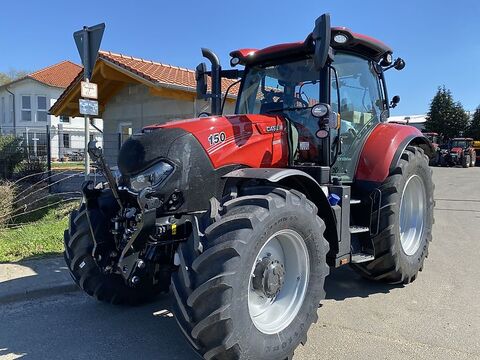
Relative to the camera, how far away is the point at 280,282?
11.4 feet

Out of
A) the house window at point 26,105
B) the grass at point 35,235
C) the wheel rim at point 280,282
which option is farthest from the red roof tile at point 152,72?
the house window at point 26,105

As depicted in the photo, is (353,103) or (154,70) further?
(154,70)

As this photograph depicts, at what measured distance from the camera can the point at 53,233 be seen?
25.1 ft

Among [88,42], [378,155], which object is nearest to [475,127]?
[378,155]

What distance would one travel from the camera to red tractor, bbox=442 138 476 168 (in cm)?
3103

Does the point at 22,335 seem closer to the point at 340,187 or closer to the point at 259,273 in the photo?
the point at 259,273

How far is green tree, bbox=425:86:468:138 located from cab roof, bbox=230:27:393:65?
136 feet

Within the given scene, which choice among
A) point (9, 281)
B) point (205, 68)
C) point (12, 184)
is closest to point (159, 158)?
point (205, 68)

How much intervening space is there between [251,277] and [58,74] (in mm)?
40375

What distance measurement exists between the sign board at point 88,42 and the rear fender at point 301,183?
3.50 m

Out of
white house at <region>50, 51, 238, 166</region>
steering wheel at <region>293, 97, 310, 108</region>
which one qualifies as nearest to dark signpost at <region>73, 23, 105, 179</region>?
steering wheel at <region>293, 97, 310, 108</region>

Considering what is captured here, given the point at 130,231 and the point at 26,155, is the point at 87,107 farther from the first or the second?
the point at 26,155

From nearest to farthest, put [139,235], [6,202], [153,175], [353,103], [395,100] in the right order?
1. [139,235]
2. [153,175]
3. [353,103]
4. [395,100]
5. [6,202]

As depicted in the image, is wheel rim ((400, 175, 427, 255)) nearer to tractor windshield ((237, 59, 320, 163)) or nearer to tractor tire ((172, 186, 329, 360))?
tractor windshield ((237, 59, 320, 163))
